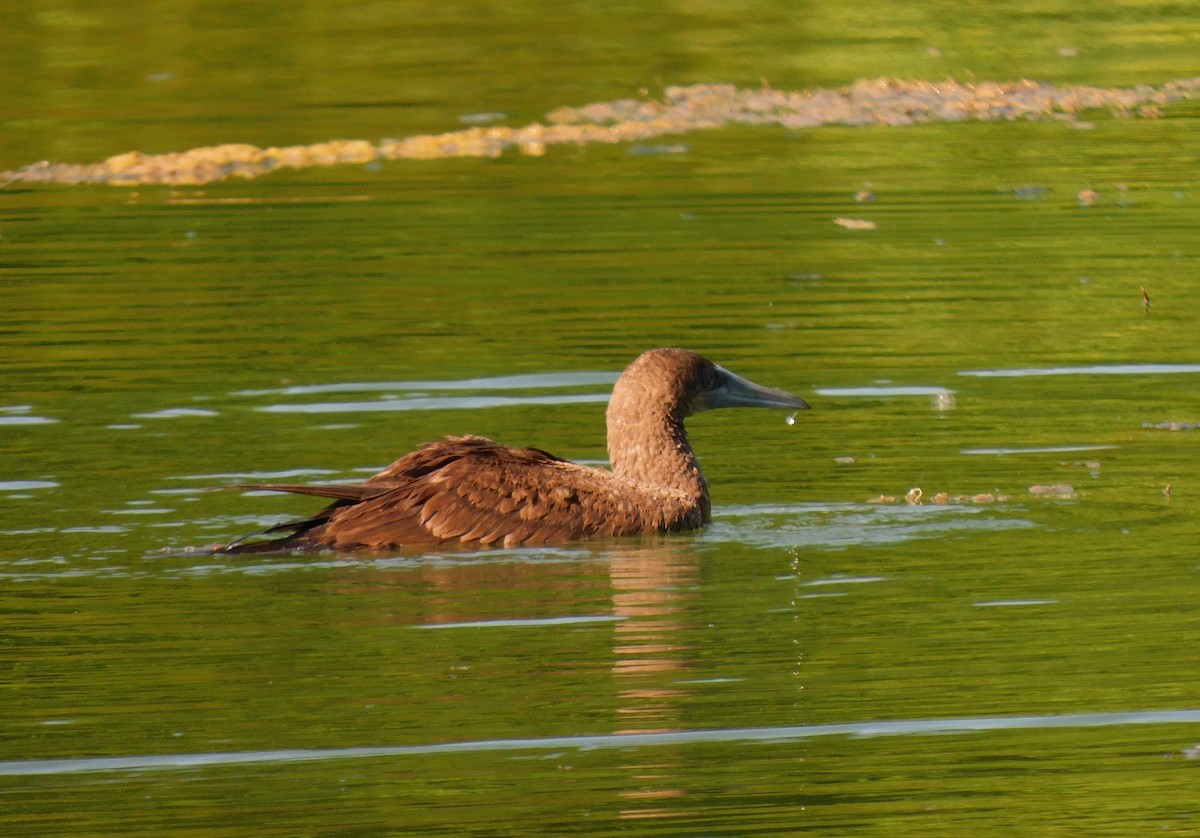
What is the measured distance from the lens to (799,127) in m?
20.5

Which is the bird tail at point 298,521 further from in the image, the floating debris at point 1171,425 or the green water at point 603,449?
the floating debris at point 1171,425

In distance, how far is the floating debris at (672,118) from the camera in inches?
778

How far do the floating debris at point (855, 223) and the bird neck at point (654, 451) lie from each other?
5999mm

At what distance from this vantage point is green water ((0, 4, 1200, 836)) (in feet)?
23.1

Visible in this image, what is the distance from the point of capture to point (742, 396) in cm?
1122

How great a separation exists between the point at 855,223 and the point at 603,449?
5511mm

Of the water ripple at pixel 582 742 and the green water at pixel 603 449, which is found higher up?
the water ripple at pixel 582 742

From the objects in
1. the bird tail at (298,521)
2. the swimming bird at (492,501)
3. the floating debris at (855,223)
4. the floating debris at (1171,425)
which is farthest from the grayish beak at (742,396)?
the floating debris at (855,223)

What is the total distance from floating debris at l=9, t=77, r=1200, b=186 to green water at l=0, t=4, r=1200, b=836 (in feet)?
1.18

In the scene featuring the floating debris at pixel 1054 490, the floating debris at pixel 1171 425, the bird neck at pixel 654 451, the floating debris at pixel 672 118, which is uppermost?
the bird neck at pixel 654 451

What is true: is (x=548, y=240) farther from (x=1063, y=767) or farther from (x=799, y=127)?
(x=1063, y=767)

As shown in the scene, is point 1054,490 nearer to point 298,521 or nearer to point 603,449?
point 603,449

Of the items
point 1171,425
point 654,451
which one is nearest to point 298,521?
point 654,451

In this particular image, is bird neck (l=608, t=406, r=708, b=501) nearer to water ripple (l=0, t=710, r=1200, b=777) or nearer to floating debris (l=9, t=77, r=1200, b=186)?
water ripple (l=0, t=710, r=1200, b=777)
